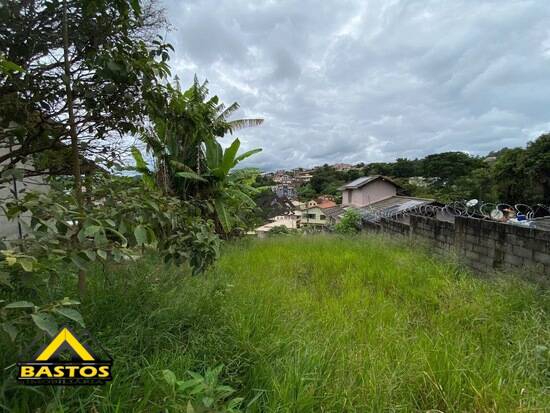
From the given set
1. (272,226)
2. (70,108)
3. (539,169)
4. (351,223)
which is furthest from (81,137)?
(539,169)

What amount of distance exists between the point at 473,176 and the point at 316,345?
29.9 m

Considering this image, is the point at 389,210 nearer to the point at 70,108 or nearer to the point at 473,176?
the point at 70,108

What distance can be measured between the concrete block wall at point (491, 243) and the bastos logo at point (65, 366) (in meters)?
4.26

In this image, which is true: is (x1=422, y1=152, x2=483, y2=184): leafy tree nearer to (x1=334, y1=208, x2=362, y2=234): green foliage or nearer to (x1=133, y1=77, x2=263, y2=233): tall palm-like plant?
(x1=334, y1=208, x2=362, y2=234): green foliage

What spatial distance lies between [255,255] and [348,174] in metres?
40.3

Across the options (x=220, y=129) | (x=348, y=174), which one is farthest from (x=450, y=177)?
(x=220, y=129)

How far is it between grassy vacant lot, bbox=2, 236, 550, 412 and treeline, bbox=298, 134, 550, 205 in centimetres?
1820

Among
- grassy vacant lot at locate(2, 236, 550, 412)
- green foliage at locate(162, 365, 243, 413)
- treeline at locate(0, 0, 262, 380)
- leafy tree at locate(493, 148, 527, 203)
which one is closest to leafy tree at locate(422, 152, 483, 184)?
leafy tree at locate(493, 148, 527, 203)

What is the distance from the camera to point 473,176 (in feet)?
84.1

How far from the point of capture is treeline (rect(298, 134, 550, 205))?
17.8m

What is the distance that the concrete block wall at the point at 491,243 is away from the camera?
10.6ft

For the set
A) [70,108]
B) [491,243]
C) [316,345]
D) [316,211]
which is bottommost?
[316,211]

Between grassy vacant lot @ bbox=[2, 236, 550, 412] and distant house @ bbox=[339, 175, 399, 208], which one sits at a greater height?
distant house @ bbox=[339, 175, 399, 208]

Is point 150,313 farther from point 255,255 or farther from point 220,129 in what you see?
point 255,255
